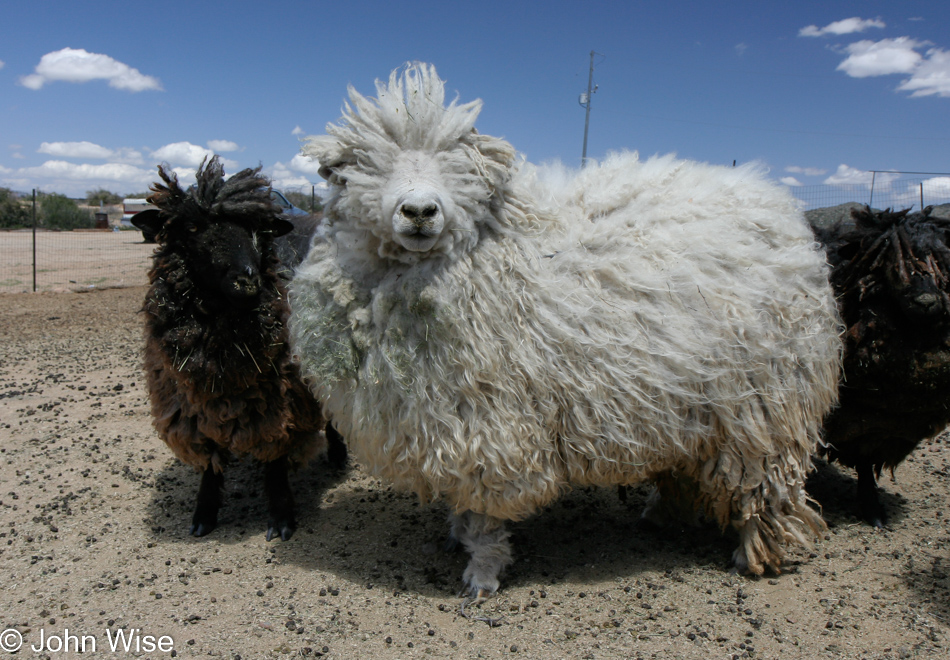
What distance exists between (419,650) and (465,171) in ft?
7.73

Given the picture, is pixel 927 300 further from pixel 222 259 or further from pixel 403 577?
pixel 222 259

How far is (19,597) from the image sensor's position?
340 cm

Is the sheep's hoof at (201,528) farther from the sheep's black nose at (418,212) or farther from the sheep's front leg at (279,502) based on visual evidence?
the sheep's black nose at (418,212)

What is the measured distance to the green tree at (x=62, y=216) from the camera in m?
34.3

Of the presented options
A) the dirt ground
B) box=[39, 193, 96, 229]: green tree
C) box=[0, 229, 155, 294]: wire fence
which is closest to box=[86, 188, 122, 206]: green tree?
box=[39, 193, 96, 229]: green tree

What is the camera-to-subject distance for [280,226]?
405cm

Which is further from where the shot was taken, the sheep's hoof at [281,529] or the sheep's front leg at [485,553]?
the sheep's hoof at [281,529]

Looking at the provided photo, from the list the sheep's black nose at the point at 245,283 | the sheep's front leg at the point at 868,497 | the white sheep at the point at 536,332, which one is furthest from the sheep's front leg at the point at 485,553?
the sheep's front leg at the point at 868,497

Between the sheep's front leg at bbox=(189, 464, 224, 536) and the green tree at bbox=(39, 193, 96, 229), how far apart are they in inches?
1438

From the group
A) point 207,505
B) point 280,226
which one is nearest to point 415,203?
point 280,226

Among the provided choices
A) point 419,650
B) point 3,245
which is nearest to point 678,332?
point 419,650

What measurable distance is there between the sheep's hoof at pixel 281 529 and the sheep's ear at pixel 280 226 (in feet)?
6.40

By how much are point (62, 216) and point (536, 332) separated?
1568 inches

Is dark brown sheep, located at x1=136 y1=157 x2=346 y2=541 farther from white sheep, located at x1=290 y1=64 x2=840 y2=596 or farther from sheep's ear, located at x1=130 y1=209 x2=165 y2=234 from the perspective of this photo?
white sheep, located at x1=290 y1=64 x2=840 y2=596
